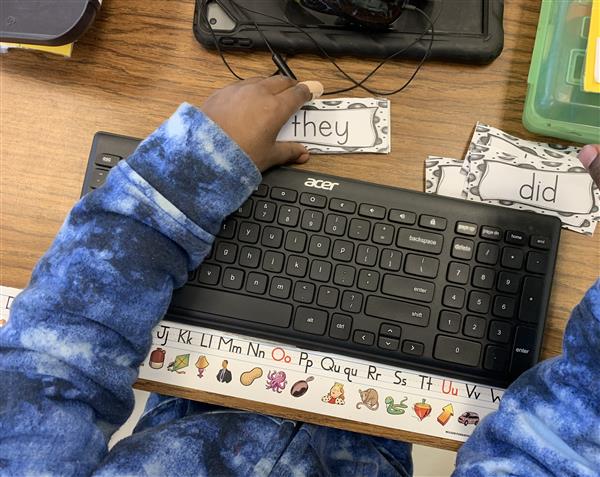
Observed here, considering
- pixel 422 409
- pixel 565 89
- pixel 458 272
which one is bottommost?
pixel 422 409

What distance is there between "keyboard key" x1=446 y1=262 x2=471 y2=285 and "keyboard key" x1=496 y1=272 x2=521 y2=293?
29 mm

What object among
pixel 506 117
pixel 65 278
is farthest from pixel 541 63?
pixel 65 278

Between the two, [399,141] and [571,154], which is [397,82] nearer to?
[399,141]

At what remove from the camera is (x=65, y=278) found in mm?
506

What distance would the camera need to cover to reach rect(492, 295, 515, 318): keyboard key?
52cm

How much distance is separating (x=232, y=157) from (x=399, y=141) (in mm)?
164

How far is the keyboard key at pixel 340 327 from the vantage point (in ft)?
1.76

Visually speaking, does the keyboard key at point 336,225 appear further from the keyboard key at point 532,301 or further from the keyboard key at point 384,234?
the keyboard key at point 532,301

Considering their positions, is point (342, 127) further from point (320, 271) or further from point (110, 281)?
point (110, 281)

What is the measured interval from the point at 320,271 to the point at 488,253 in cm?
15

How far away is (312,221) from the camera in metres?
0.55

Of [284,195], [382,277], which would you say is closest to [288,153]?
[284,195]

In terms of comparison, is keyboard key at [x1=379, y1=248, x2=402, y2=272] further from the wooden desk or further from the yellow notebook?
the yellow notebook

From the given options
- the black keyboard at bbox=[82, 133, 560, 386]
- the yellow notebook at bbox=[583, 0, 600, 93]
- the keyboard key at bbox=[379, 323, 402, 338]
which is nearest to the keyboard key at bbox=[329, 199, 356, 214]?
the black keyboard at bbox=[82, 133, 560, 386]
